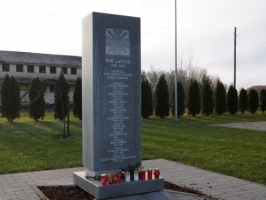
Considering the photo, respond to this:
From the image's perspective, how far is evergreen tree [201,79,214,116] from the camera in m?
25.6

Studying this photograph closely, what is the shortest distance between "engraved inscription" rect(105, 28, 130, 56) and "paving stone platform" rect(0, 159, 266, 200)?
2251mm

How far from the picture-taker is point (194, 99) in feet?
82.1

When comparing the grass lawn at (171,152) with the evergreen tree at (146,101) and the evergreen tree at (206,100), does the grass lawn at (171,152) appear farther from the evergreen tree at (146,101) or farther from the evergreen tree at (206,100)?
the evergreen tree at (206,100)

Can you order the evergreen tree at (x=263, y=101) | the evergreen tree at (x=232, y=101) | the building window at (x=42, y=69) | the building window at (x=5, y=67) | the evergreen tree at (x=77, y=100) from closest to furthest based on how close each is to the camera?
the evergreen tree at (x=77, y=100) → the evergreen tree at (x=232, y=101) → the evergreen tree at (x=263, y=101) → the building window at (x=5, y=67) → the building window at (x=42, y=69)

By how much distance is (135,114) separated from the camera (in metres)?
5.29

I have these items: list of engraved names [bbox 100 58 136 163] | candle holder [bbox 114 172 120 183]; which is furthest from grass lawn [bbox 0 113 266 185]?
candle holder [bbox 114 172 120 183]

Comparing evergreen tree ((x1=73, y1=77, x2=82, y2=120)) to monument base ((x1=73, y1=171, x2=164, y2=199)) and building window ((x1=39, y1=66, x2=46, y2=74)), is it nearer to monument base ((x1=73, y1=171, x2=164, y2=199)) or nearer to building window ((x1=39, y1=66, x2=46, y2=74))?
monument base ((x1=73, y1=171, x2=164, y2=199))

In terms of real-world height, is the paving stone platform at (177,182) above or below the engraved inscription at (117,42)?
below

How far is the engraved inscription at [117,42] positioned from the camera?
16.6ft

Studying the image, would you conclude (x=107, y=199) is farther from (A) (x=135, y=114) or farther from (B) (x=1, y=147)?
(B) (x=1, y=147)

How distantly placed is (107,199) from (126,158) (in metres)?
0.82

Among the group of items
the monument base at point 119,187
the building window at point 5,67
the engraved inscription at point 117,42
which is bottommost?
the monument base at point 119,187

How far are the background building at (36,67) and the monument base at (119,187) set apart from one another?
101 ft

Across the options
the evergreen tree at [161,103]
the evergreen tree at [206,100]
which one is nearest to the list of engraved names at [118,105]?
the evergreen tree at [161,103]
